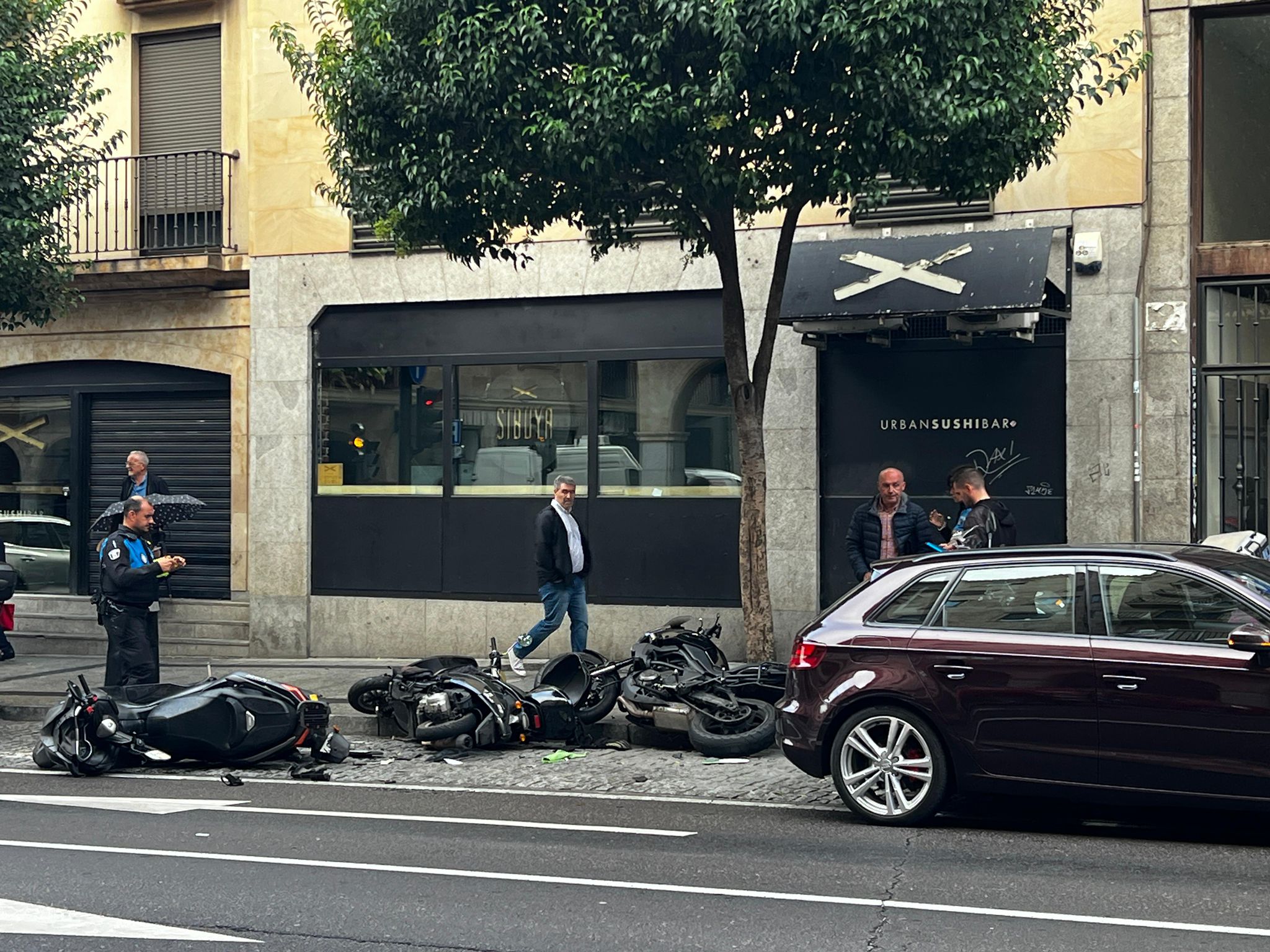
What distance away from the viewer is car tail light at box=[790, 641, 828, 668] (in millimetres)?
8242

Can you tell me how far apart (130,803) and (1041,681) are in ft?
16.9

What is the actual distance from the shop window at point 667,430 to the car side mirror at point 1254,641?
7.60 metres

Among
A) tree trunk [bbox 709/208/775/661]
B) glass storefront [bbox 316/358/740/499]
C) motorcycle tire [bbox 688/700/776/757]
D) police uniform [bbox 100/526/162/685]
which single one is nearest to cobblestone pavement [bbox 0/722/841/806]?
motorcycle tire [bbox 688/700/776/757]

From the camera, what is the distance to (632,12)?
10789mm

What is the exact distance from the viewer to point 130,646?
464 inches

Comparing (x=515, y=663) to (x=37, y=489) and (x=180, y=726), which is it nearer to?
(x=180, y=726)

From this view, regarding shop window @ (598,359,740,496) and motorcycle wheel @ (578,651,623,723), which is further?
shop window @ (598,359,740,496)

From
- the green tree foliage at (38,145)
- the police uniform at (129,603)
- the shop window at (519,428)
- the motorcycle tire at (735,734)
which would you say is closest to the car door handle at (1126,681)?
the motorcycle tire at (735,734)

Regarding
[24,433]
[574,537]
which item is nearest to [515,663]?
[574,537]

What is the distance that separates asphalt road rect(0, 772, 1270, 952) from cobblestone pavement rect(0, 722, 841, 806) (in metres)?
0.46

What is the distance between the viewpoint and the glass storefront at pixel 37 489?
17.7 meters

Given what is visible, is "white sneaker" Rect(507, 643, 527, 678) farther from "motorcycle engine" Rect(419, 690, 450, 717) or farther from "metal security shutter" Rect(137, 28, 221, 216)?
"metal security shutter" Rect(137, 28, 221, 216)

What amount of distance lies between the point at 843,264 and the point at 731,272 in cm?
188

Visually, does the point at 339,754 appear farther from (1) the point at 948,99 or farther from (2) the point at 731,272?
(1) the point at 948,99
